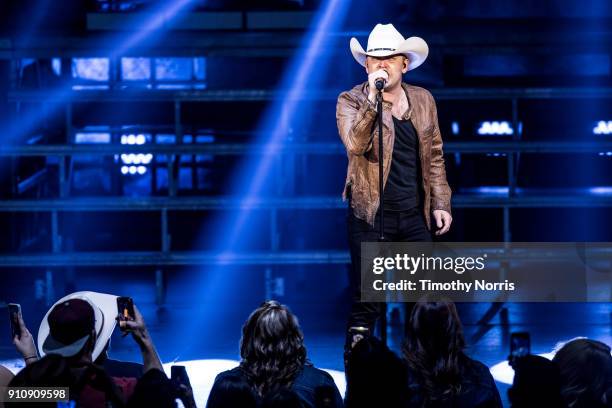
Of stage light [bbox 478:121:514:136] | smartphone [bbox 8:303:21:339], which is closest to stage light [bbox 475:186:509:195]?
stage light [bbox 478:121:514:136]

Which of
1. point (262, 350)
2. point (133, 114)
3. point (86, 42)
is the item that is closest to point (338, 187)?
point (133, 114)

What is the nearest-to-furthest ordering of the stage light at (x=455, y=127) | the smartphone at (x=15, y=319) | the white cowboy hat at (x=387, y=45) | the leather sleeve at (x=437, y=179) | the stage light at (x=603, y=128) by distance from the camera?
the smartphone at (x=15, y=319)
the white cowboy hat at (x=387, y=45)
the leather sleeve at (x=437, y=179)
the stage light at (x=603, y=128)
the stage light at (x=455, y=127)

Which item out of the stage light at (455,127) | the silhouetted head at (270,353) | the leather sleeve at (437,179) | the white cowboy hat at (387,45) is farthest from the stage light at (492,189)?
the silhouetted head at (270,353)

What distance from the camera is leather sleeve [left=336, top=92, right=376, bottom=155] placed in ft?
17.7

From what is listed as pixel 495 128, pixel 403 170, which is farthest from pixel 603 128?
pixel 403 170

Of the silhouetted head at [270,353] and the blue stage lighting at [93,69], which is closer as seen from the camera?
the silhouetted head at [270,353]

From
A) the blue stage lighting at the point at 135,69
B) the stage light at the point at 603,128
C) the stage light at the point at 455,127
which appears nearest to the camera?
the stage light at the point at 603,128

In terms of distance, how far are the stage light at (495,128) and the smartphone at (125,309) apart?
19.2ft

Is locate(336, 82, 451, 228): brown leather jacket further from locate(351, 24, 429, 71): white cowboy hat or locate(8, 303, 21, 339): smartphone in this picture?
locate(8, 303, 21, 339): smartphone

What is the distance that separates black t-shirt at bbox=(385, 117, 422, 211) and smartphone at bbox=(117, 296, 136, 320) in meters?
1.76

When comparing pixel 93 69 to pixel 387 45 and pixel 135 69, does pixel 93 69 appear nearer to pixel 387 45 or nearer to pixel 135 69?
pixel 135 69

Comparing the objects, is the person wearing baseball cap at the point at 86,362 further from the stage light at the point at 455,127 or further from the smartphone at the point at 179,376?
the stage light at the point at 455,127

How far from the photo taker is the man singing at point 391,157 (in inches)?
223

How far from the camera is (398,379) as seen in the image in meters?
3.71
